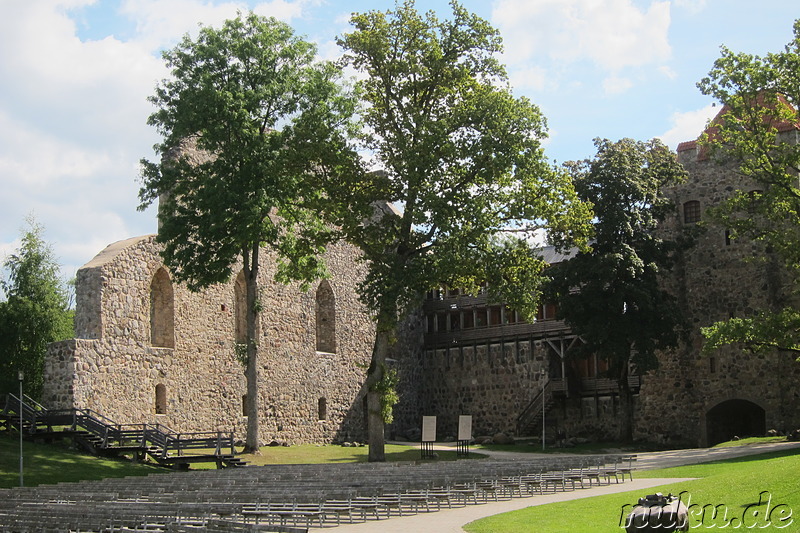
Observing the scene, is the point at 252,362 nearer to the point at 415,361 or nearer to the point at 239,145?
the point at 239,145

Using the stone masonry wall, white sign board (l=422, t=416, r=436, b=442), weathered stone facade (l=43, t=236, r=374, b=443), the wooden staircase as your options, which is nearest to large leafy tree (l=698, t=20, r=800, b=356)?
the stone masonry wall

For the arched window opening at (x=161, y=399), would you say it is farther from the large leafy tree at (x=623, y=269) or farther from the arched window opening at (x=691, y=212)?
the arched window opening at (x=691, y=212)

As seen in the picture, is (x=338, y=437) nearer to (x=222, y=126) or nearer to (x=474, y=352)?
(x=474, y=352)

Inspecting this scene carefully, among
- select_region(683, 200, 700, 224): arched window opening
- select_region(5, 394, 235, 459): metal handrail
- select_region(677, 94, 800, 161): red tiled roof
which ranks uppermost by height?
select_region(677, 94, 800, 161): red tiled roof

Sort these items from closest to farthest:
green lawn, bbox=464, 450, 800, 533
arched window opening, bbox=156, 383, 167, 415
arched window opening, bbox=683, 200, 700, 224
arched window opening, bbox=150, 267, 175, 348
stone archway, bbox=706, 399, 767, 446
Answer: green lawn, bbox=464, 450, 800, 533
arched window opening, bbox=156, 383, 167, 415
arched window opening, bbox=150, 267, 175, 348
stone archway, bbox=706, 399, 767, 446
arched window opening, bbox=683, 200, 700, 224

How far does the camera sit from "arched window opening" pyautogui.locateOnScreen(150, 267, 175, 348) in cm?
3353

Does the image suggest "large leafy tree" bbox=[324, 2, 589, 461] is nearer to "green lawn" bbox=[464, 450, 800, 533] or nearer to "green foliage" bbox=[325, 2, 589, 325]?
"green foliage" bbox=[325, 2, 589, 325]

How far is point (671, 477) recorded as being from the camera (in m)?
22.8

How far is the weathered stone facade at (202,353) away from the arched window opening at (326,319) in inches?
2.0

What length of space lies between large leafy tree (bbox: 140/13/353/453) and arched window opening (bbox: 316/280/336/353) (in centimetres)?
1019

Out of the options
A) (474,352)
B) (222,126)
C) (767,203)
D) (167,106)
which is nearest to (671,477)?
(767,203)

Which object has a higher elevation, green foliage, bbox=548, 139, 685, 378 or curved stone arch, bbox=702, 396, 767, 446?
green foliage, bbox=548, 139, 685, 378

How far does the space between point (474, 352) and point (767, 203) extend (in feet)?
58.7

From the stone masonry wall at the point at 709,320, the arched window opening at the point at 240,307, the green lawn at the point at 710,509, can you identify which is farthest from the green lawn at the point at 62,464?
the stone masonry wall at the point at 709,320
